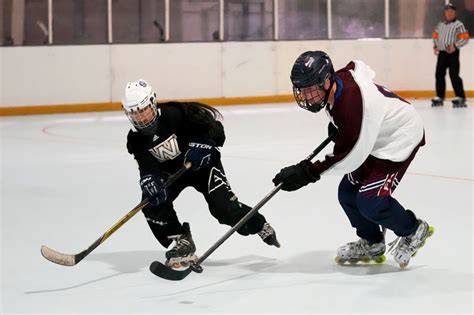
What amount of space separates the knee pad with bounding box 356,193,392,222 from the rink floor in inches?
9.8

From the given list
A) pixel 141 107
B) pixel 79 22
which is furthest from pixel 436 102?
pixel 141 107

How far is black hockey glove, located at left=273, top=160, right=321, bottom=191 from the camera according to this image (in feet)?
12.1

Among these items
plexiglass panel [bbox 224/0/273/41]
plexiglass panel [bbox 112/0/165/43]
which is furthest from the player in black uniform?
plexiglass panel [bbox 224/0/273/41]

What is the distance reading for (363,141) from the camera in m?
3.56

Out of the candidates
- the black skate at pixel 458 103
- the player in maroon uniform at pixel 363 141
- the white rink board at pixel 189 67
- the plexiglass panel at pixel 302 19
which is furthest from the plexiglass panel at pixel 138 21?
the player in maroon uniform at pixel 363 141

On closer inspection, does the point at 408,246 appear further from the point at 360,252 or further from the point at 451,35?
the point at 451,35

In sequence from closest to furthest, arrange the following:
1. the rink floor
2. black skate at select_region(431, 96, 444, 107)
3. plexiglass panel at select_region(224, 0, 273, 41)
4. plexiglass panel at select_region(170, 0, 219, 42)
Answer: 1. the rink floor
2. black skate at select_region(431, 96, 444, 107)
3. plexiglass panel at select_region(170, 0, 219, 42)
4. plexiglass panel at select_region(224, 0, 273, 41)

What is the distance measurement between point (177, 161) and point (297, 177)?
54 centimetres

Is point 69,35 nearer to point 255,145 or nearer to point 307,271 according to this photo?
point 255,145

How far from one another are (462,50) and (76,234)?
9.53 meters

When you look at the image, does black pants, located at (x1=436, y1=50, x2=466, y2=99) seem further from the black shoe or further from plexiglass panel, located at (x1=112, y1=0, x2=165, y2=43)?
the black shoe

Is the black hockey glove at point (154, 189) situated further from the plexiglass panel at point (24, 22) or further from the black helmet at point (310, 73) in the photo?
the plexiglass panel at point (24, 22)

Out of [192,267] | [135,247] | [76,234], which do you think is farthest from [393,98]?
[76,234]

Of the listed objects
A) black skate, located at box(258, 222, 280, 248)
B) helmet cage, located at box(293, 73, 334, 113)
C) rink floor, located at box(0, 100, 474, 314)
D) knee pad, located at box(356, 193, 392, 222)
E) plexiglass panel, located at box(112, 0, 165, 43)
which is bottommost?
rink floor, located at box(0, 100, 474, 314)
